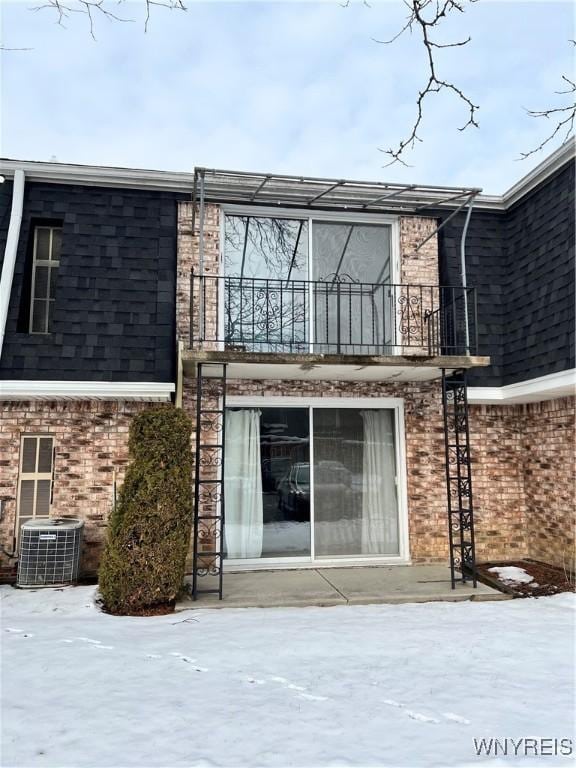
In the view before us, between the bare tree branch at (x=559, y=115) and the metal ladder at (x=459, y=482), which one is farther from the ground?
the bare tree branch at (x=559, y=115)

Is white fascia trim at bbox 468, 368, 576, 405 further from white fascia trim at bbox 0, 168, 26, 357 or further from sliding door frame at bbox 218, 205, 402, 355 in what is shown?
white fascia trim at bbox 0, 168, 26, 357

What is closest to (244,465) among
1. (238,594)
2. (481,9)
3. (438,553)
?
(238,594)

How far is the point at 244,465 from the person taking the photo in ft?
23.4

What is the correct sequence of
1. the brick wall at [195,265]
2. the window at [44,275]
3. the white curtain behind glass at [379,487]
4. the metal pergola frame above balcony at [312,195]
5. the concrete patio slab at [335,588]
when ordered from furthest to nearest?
the white curtain behind glass at [379,487], the brick wall at [195,265], the metal pergola frame above balcony at [312,195], the window at [44,275], the concrete patio slab at [335,588]

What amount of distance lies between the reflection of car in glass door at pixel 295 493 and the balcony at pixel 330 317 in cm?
160

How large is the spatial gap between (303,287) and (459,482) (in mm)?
3189

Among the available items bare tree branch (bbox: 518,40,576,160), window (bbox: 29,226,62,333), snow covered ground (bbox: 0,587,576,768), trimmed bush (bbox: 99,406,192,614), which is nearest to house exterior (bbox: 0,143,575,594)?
window (bbox: 29,226,62,333)

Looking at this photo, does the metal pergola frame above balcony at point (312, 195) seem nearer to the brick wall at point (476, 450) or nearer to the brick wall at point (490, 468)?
the brick wall at point (476, 450)

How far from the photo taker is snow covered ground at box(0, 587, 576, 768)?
9.96ft

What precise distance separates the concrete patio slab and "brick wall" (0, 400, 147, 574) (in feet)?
5.03

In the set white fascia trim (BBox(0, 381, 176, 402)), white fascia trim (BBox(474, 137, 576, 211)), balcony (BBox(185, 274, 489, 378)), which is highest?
white fascia trim (BBox(474, 137, 576, 211))

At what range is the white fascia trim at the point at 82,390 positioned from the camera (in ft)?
20.1

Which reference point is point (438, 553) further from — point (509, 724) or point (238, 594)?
point (509, 724)

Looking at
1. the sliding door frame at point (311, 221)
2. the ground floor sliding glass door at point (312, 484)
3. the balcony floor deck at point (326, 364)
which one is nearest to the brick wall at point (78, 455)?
the balcony floor deck at point (326, 364)
